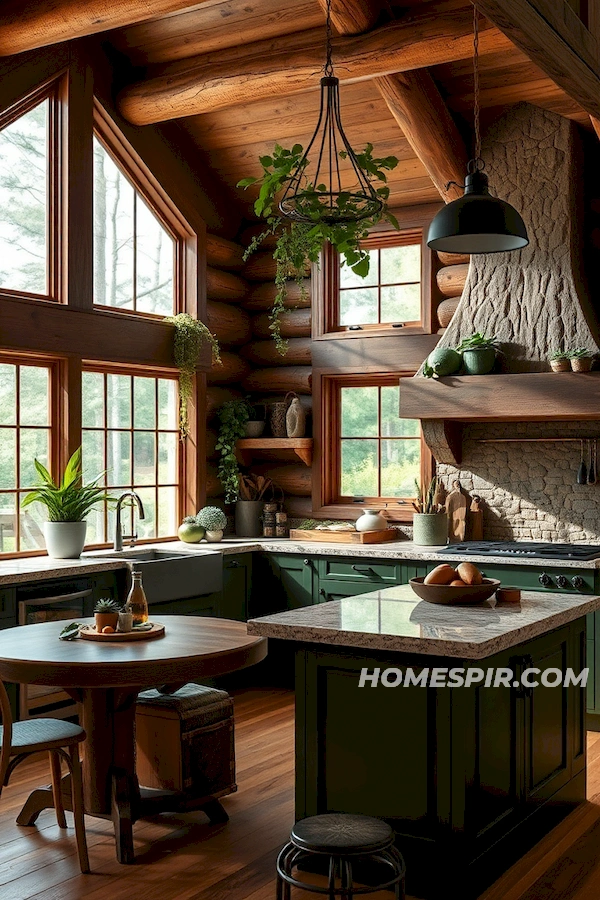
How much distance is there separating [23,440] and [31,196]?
4.60 feet

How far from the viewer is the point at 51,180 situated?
584 cm

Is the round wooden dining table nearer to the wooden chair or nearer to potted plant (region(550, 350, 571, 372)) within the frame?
the wooden chair

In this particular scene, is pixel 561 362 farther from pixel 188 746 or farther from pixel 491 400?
pixel 188 746

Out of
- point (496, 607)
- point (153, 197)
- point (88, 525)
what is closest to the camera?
point (496, 607)

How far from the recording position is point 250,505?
7.10 meters

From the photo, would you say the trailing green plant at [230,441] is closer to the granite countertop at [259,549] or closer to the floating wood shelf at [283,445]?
the floating wood shelf at [283,445]

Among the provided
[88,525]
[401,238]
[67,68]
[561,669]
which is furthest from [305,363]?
[561,669]

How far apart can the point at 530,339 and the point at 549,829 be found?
2961 millimetres

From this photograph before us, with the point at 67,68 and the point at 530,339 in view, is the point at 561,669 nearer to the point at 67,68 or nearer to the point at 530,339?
the point at 530,339

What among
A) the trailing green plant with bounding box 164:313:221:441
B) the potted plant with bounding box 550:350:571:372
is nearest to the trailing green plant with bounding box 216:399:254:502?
the trailing green plant with bounding box 164:313:221:441

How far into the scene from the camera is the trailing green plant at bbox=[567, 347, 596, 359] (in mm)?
5593

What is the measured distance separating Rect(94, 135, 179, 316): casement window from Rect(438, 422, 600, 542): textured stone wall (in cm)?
223

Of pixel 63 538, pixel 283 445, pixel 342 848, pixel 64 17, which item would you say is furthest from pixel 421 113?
pixel 342 848

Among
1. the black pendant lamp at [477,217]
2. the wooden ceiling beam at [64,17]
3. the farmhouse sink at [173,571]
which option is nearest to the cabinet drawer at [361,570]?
the farmhouse sink at [173,571]
